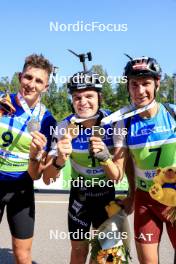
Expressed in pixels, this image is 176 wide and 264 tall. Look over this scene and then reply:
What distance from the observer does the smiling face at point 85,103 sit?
351cm

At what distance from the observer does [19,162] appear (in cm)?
378

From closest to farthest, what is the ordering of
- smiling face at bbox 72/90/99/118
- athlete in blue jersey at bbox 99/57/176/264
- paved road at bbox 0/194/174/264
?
athlete in blue jersey at bbox 99/57/176/264 → smiling face at bbox 72/90/99/118 → paved road at bbox 0/194/174/264

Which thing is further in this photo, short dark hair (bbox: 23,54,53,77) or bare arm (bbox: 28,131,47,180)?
short dark hair (bbox: 23,54,53,77)

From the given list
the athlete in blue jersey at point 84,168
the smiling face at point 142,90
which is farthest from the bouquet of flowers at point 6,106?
the smiling face at point 142,90

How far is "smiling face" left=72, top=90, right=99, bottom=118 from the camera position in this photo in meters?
3.51

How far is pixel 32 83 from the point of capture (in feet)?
12.0

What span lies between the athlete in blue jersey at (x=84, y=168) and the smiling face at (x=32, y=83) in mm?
335

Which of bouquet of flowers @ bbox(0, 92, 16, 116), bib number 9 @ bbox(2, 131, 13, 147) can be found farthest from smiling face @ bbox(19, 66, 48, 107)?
bib number 9 @ bbox(2, 131, 13, 147)

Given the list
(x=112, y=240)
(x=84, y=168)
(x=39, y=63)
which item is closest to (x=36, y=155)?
(x=84, y=168)

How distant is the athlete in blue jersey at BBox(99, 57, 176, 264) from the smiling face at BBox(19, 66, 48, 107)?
87 cm

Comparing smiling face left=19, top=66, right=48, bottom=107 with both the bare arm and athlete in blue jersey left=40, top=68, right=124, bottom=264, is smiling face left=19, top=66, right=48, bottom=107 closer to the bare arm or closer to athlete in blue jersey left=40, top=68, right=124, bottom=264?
athlete in blue jersey left=40, top=68, right=124, bottom=264

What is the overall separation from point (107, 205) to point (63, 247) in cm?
236

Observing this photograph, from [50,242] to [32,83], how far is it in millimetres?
3291

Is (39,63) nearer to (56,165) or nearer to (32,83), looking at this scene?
(32,83)
